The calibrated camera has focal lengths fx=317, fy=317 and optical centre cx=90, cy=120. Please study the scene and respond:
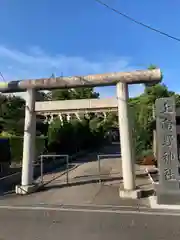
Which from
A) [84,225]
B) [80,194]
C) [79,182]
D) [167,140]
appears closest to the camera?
[84,225]

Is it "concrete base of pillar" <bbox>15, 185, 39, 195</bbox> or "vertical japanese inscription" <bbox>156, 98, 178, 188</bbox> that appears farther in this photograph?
"concrete base of pillar" <bbox>15, 185, 39, 195</bbox>

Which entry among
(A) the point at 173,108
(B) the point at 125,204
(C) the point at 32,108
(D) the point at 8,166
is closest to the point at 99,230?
(B) the point at 125,204

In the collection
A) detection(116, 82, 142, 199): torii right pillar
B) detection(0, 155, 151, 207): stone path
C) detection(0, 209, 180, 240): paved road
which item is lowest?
detection(0, 209, 180, 240): paved road

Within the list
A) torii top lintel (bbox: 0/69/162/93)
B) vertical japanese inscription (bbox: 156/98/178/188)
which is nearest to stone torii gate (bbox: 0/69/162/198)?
torii top lintel (bbox: 0/69/162/93)

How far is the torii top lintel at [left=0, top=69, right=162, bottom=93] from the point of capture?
11.8 meters

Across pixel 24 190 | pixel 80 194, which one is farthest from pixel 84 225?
pixel 24 190

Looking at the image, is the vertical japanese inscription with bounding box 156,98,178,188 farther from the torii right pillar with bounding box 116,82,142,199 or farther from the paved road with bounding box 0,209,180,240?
the paved road with bounding box 0,209,180,240

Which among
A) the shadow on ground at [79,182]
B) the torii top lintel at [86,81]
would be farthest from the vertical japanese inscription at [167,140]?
the shadow on ground at [79,182]

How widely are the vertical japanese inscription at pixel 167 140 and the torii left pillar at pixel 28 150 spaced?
5.15 metres

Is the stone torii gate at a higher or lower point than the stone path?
higher

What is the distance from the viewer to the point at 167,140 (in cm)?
1073

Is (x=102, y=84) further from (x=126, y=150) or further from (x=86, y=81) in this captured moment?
(x=126, y=150)

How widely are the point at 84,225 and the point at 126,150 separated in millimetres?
4415

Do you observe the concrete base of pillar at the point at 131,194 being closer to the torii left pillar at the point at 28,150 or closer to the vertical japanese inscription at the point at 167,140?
the vertical japanese inscription at the point at 167,140
